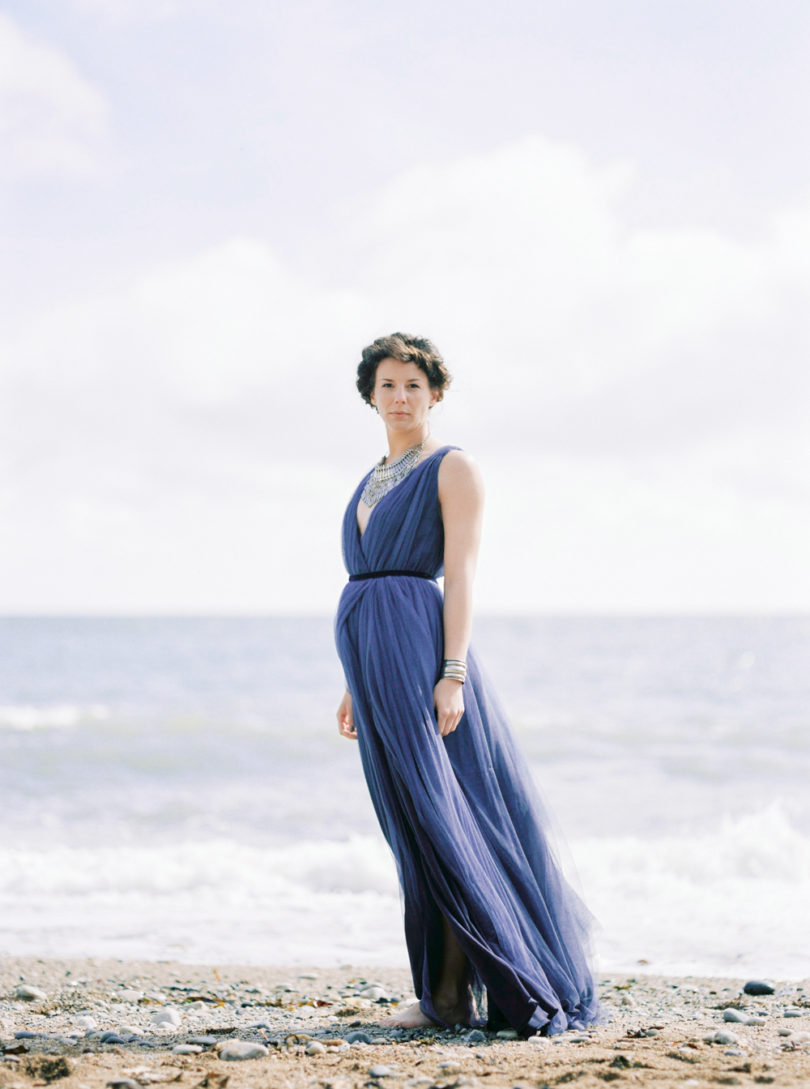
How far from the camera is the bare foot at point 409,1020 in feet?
10.9

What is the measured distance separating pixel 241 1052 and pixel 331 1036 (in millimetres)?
448

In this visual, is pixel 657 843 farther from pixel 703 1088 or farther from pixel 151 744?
pixel 151 744

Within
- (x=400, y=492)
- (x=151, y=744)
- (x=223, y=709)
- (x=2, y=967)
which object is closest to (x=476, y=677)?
(x=400, y=492)

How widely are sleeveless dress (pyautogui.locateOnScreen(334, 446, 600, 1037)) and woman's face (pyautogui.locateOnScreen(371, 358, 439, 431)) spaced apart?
178 millimetres

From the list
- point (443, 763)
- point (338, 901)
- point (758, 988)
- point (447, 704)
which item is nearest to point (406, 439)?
point (447, 704)

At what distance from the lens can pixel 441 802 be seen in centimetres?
314

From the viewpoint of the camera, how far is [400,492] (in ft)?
11.1

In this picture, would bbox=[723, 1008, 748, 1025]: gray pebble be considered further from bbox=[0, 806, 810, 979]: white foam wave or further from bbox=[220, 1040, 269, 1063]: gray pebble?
bbox=[220, 1040, 269, 1063]: gray pebble

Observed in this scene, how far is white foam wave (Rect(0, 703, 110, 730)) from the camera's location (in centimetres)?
1702

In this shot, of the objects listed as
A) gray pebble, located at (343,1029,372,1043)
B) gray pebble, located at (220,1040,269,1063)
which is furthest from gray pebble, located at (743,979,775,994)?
gray pebble, located at (220,1040,269,1063)

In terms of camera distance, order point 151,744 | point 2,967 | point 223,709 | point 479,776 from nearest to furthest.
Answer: point 479,776 < point 2,967 < point 151,744 < point 223,709

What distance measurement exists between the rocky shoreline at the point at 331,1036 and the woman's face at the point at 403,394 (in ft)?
6.52

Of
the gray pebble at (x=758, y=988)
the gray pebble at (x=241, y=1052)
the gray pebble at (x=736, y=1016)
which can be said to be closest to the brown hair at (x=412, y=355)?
the gray pebble at (x=241, y=1052)

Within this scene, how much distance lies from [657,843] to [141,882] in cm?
412
